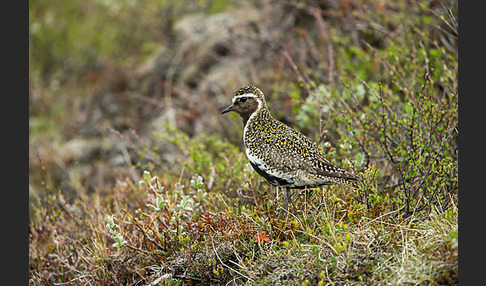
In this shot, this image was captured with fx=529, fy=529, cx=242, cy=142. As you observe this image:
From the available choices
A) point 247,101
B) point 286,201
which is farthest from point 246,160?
point 286,201

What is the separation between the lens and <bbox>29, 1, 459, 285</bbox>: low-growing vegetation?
4.52 metres

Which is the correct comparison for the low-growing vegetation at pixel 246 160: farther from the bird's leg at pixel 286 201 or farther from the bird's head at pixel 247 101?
the bird's head at pixel 247 101

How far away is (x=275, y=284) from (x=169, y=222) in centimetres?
160

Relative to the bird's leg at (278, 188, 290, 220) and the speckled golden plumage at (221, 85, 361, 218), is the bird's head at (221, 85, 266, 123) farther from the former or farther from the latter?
the bird's leg at (278, 188, 290, 220)

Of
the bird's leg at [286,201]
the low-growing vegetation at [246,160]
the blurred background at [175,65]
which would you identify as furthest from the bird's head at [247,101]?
the blurred background at [175,65]

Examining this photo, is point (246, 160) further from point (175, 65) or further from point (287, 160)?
point (175, 65)

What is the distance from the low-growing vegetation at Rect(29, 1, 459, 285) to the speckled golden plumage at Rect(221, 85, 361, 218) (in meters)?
0.23

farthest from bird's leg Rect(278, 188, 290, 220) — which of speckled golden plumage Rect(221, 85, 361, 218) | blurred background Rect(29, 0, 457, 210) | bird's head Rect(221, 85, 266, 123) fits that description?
blurred background Rect(29, 0, 457, 210)

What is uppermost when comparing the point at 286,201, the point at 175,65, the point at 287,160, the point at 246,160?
the point at 287,160

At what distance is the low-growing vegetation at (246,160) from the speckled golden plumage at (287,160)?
0.76ft

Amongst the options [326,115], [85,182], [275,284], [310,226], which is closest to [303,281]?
[275,284]

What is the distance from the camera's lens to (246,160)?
671 centimetres

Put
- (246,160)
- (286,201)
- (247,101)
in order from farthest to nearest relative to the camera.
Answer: (246,160)
(247,101)
(286,201)

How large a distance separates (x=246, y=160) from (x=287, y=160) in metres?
1.84
